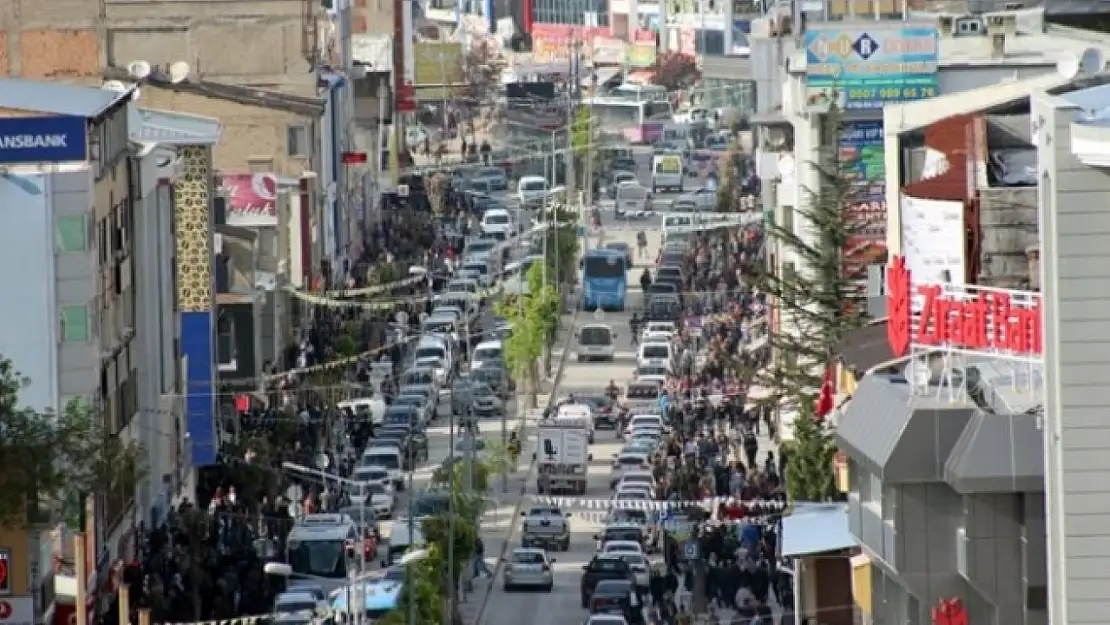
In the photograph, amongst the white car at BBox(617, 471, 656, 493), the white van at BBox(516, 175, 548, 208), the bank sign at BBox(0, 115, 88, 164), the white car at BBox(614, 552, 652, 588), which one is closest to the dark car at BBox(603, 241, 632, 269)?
the white van at BBox(516, 175, 548, 208)

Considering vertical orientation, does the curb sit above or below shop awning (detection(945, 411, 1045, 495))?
below

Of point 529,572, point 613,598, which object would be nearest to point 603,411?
point 529,572

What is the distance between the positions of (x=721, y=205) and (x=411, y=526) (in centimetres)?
7367

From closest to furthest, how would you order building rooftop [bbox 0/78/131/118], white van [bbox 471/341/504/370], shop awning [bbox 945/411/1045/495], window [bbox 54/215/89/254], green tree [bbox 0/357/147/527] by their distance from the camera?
shop awning [bbox 945/411/1045/495] → green tree [bbox 0/357/147/527] → window [bbox 54/215/89/254] → building rooftop [bbox 0/78/131/118] → white van [bbox 471/341/504/370]

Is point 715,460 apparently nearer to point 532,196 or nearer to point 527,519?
point 527,519

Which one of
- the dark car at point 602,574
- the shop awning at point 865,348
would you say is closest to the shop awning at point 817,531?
the shop awning at point 865,348

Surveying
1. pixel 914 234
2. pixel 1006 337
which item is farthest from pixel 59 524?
pixel 1006 337

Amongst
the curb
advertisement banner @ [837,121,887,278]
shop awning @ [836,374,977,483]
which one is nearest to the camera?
shop awning @ [836,374,977,483]

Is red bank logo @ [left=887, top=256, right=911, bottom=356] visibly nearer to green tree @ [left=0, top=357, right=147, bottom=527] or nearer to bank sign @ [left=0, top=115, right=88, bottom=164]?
green tree @ [left=0, top=357, right=147, bottom=527]

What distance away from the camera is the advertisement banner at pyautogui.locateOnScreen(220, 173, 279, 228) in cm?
10881

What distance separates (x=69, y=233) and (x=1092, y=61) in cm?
1607

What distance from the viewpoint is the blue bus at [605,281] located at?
12131cm

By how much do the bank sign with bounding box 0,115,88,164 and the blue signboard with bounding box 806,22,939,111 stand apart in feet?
59.4

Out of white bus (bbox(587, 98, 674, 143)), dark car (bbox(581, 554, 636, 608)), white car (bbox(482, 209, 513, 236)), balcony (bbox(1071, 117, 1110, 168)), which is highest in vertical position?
white bus (bbox(587, 98, 674, 143))
